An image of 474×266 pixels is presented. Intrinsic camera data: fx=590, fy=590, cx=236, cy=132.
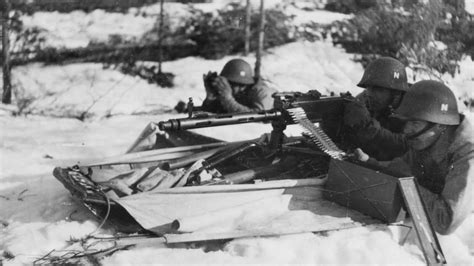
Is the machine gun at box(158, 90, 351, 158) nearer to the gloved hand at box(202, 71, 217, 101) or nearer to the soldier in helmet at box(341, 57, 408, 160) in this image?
the soldier in helmet at box(341, 57, 408, 160)

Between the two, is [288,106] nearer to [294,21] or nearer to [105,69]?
[105,69]

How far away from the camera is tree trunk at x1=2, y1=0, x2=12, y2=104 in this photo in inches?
360

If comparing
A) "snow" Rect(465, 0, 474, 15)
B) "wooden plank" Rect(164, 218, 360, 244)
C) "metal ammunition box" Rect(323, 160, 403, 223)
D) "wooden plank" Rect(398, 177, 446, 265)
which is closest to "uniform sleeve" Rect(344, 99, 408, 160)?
"metal ammunition box" Rect(323, 160, 403, 223)

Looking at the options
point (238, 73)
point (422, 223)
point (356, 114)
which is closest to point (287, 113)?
point (356, 114)

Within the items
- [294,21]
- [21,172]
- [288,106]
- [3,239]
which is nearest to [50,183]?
[21,172]

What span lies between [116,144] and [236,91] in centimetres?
174

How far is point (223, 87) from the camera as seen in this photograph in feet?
24.5

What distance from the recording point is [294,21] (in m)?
13.8

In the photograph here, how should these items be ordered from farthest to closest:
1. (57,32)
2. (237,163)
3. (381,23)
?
1. (381,23)
2. (57,32)
3. (237,163)

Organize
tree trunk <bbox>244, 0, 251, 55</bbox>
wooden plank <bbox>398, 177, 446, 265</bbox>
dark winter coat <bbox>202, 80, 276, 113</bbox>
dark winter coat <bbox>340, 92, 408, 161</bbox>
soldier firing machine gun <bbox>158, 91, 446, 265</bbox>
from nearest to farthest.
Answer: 1. wooden plank <bbox>398, 177, 446, 265</bbox>
2. soldier firing machine gun <bbox>158, 91, 446, 265</bbox>
3. dark winter coat <bbox>340, 92, 408, 161</bbox>
4. dark winter coat <bbox>202, 80, 276, 113</bbox>
5. tree trunk <bbox>244, 0, 251, 55</bbox>

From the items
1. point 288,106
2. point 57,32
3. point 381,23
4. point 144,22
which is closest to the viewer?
point 288,106

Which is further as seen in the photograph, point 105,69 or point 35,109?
point 105,69

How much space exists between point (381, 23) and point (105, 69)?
6327 mm

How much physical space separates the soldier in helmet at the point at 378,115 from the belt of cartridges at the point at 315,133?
0.36 m
